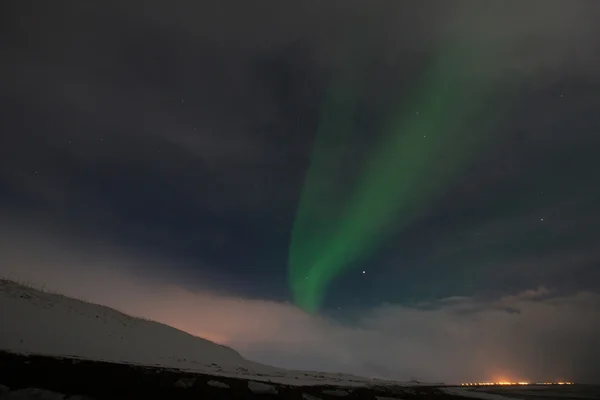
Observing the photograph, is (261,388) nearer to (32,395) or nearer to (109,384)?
(109,384)

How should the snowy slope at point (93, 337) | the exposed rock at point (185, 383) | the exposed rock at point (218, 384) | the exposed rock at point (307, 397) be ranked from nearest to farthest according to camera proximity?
the exposed rock at point (185, 383)
the exposed rock at point (218, 384)
the exposed rock at point (307, 397)
the snowy slope at point (93, 337)

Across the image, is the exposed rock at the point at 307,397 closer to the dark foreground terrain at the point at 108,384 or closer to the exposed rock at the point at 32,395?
the dark foreground terrain at the point at 108,384

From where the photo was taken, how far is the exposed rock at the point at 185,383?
12.2 meters

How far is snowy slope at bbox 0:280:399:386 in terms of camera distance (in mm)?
18047

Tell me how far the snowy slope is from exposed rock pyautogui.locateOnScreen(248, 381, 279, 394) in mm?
4103

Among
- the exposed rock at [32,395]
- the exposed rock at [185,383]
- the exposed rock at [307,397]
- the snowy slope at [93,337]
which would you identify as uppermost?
the snowy slope at [93,337]

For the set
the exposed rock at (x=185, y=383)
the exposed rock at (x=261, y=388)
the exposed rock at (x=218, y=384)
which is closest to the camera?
the exposed rock at (x=185, y=383)

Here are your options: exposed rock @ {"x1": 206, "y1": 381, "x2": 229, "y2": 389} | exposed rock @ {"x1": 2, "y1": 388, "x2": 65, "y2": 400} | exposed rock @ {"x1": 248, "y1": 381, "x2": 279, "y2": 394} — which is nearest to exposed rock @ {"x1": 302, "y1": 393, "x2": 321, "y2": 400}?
exposed rock @ {"x1": 248, "y1": 381, "x2": 279, "y2": 394}

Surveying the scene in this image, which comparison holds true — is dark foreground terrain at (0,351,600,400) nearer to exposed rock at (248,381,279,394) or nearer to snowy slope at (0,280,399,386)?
exposed rock at (248,381,279,394)

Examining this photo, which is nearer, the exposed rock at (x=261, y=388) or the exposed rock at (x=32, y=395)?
the exposed rock at (x=32, y=395)

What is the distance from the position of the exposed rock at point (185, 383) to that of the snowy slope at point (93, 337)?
220 inches

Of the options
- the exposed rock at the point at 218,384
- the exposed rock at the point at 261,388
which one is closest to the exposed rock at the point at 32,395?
the exposed rock at the point at 218,384

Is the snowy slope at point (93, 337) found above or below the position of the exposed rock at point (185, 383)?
above

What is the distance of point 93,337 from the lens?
2381cm
